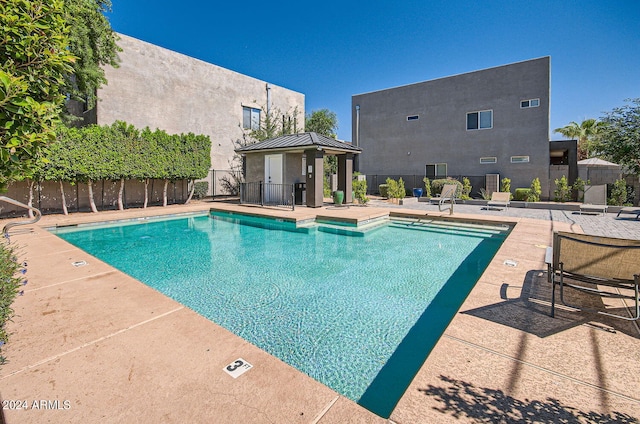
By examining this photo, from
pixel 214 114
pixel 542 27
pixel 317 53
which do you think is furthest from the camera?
pixel 317 53

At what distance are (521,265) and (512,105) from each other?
49.3 feet

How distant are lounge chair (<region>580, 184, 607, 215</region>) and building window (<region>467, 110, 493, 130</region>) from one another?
652cm

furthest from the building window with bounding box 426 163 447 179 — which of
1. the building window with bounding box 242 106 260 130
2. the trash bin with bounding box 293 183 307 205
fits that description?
the building window with bounding box 242 106 260 130

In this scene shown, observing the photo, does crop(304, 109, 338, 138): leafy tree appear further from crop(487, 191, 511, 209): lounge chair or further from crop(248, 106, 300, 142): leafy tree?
crop(487, 191, 511, 209): lounge chair

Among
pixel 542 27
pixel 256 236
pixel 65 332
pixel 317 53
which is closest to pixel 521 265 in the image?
pixel 65 332

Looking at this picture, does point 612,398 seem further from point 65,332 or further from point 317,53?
point 317,53

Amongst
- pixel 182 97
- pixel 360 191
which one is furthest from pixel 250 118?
pixel 360 191

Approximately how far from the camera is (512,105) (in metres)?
16.3

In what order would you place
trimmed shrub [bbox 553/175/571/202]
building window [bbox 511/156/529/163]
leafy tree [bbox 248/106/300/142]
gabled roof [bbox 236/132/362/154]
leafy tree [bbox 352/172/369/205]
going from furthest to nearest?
leafy tree [bbox 248/106/300/142]
building window [bbox 511/156/529/163]
trimmed shrub [bbox 553/175/571/202]
leafy tree [bbox 352/172/369/205]
gabled roof [bbox 236/132/362/154]

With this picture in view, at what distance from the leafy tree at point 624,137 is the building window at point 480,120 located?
606 cm

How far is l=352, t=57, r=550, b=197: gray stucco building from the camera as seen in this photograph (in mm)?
15719

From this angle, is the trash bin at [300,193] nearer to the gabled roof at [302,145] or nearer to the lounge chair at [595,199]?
the gabled roof at [302,145]

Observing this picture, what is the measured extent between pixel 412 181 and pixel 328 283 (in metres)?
15.4

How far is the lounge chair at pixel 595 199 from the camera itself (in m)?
11.3
